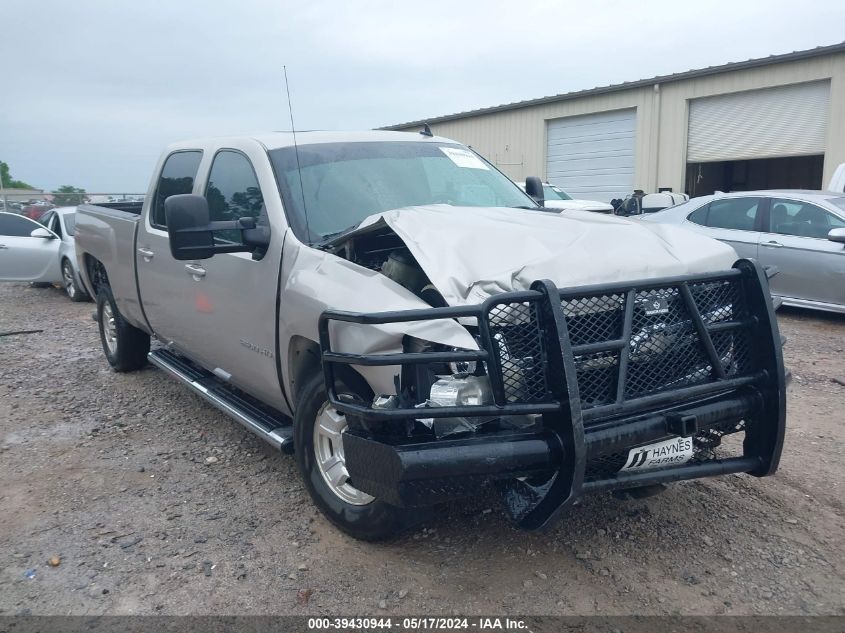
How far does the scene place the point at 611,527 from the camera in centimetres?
364

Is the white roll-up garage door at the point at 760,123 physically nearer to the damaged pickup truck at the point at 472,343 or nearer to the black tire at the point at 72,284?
the black tire at the point at 72,284

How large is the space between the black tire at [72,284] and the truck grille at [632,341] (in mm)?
10773

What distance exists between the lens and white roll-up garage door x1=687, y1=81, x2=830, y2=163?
52.5 ft

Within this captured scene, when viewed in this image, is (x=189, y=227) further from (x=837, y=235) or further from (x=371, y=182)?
(x=837, y=235)

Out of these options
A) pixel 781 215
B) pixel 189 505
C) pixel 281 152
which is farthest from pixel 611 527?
pixel 781 215

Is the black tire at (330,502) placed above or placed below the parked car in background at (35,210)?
above

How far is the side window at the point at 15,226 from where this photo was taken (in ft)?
39.5

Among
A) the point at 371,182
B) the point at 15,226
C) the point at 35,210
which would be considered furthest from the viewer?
the point at 35,210

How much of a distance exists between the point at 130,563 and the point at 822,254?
767cm

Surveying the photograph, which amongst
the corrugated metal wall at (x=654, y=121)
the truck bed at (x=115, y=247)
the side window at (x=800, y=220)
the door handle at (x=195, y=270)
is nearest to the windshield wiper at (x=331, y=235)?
the door handle at (x=195, y=270)

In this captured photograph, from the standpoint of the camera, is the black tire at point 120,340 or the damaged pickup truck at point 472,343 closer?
the damaged pickup truck at point 472,343

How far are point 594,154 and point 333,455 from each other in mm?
18648

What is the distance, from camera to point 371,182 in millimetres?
4262

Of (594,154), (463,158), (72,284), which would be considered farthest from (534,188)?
(594,154)
